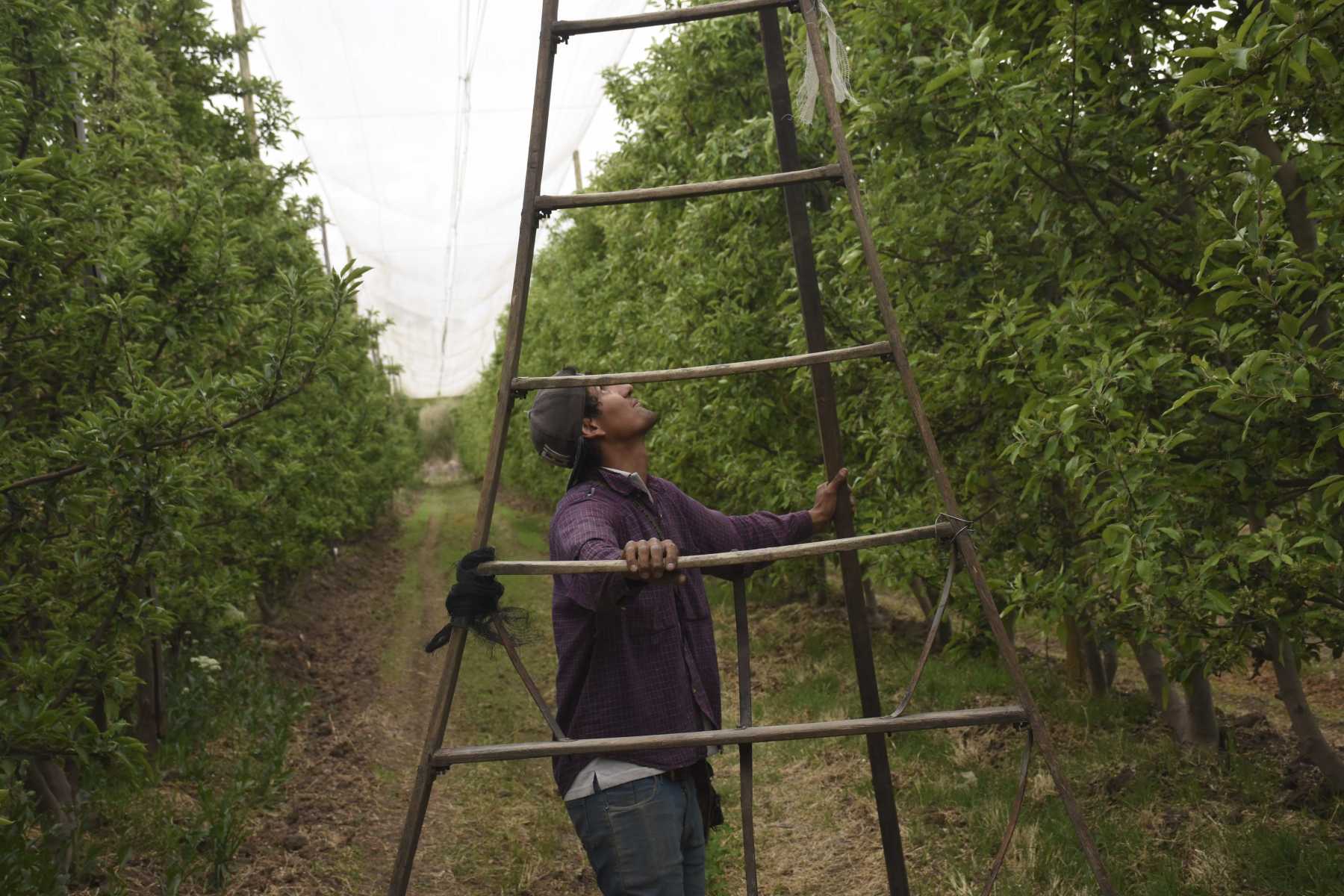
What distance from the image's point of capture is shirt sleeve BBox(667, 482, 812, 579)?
3.68m

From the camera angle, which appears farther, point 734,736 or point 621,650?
point 621,650

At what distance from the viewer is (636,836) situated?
10.1 feet

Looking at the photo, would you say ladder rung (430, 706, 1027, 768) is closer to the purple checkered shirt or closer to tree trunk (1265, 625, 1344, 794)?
the purple checkered shirt

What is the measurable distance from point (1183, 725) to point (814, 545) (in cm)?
476

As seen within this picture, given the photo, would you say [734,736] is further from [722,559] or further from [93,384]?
[93,384]

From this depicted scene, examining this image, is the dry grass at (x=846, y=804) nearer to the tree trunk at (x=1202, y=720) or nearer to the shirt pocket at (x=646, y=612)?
the tree trunk at (x=1202, y=720)

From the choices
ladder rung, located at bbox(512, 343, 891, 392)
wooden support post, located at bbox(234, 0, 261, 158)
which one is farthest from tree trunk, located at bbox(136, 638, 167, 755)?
wooden support post, located at bbox(234, 0, 261, 158)

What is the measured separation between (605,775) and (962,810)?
3.95 m

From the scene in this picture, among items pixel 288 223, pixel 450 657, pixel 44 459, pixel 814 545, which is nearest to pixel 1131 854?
pixel 814 545

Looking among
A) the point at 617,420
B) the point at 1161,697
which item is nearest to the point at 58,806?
the point at 617,420

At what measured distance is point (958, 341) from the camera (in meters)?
5.43

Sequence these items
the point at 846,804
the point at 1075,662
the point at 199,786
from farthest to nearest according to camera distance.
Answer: the point at 1075,662
the point at 846,804
the point at 199,786

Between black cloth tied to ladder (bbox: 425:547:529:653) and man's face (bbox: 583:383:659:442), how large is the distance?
0.54 meters

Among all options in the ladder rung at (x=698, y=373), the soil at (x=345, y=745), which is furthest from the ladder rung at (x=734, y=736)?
the soil at (x=345, y=745)
